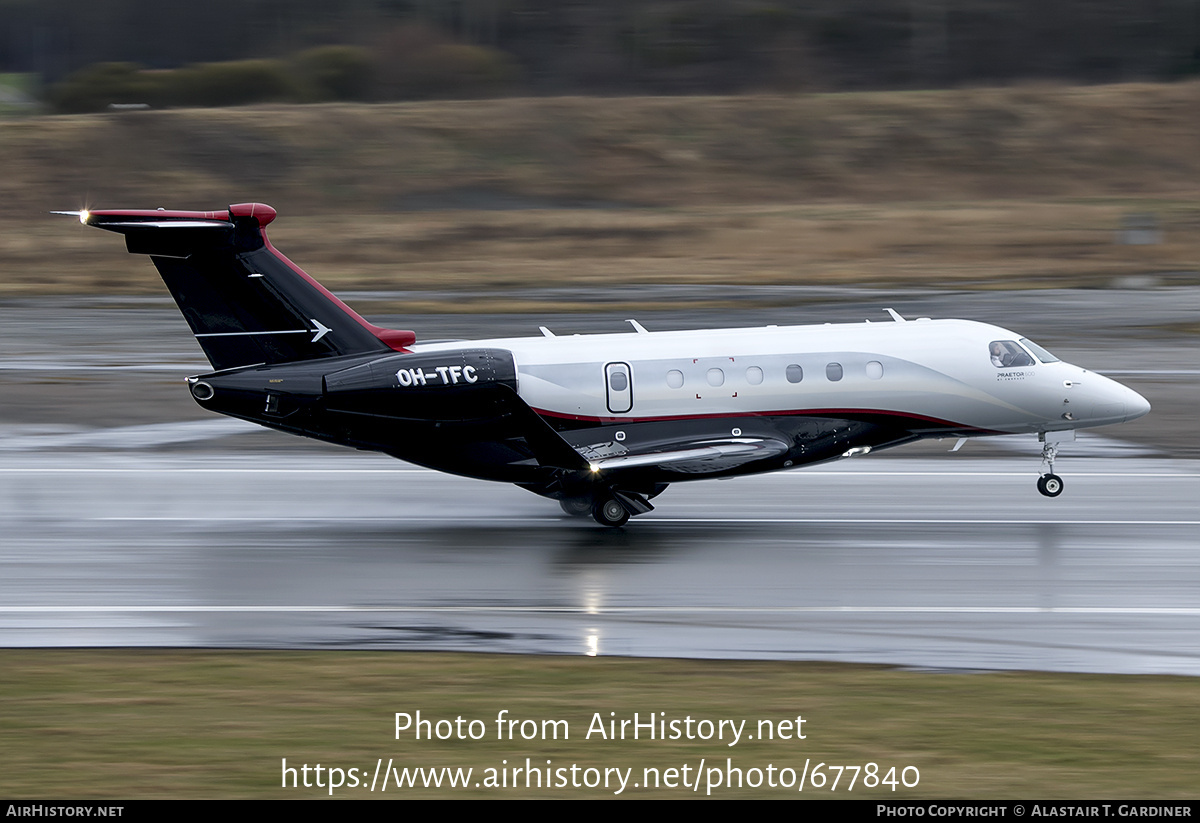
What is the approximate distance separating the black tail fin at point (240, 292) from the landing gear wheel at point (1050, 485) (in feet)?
33.9

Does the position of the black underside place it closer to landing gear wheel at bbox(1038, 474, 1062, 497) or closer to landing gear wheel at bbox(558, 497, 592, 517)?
landing gear wheel at bbox(558, 497, 592, 517)

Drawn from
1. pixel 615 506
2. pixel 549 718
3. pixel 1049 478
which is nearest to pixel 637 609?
pixel 615 506

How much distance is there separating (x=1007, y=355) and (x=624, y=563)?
6.48m

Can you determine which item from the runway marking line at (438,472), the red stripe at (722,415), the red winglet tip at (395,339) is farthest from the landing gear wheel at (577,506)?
the runway marking line at (438,472)

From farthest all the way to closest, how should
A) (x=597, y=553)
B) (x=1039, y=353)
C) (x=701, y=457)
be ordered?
(x=1039, y=353) → (x=701, y=457) → (x=597, y=553)

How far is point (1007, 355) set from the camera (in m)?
20.0

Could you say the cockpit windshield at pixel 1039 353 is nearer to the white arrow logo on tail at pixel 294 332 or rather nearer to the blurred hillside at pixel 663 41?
the white arrow logo on tail at pixel 294 332

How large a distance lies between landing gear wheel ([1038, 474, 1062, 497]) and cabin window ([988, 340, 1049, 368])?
1914mm

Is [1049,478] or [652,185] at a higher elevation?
[652,185]

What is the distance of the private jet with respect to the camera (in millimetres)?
18750

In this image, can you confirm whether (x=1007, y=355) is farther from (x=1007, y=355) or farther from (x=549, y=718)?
(x=549, y=718)

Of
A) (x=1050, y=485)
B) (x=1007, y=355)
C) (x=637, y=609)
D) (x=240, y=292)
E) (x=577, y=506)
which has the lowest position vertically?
(x=637, y=609)

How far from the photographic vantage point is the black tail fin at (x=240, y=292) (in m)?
19.0
